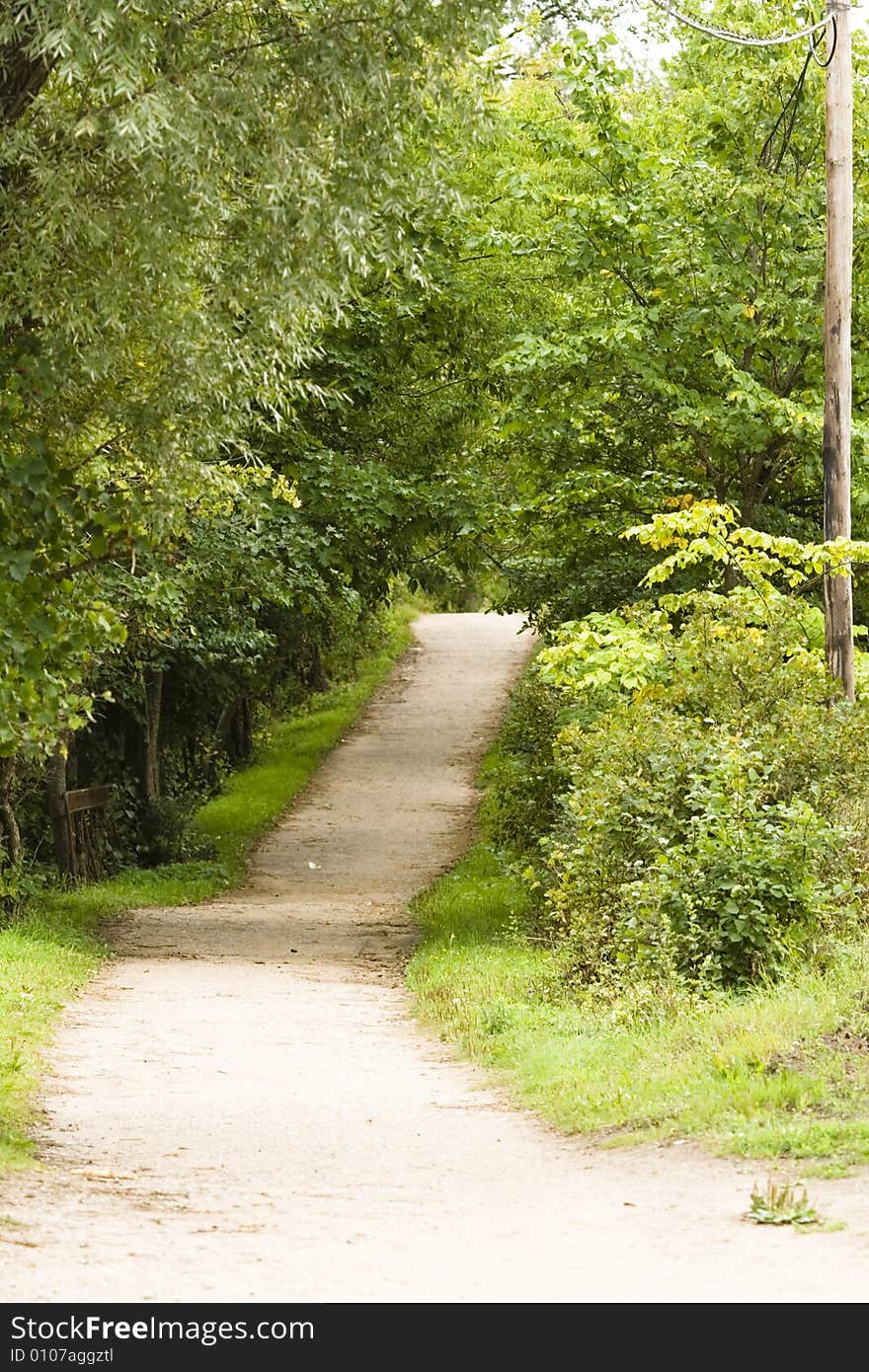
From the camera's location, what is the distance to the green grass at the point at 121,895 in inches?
394

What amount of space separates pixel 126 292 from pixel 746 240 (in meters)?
10.1

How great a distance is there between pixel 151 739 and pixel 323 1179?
Answer: 1567 cm

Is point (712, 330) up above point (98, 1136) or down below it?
above

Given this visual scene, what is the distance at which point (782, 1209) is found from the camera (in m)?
6.09

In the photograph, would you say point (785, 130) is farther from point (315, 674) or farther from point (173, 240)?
point (315, 674)

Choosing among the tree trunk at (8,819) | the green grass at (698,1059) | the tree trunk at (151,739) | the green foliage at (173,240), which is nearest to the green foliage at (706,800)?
the green grass at (698,1059)

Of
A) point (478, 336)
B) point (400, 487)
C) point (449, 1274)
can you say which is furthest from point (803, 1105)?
point (478, 336)

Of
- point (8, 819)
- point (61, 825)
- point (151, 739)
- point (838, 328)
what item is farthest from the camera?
point (151, 739)

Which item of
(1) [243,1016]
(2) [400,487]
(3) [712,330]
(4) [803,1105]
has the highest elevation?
(3) [712,330]

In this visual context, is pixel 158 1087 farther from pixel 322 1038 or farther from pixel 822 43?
pixel 822 43

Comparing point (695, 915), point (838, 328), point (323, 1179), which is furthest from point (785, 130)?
point (323, 1179)

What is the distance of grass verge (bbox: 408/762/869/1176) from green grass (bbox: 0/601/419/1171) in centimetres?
282

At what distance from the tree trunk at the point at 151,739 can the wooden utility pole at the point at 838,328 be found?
11.3 m

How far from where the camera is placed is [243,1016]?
12.5 meters
